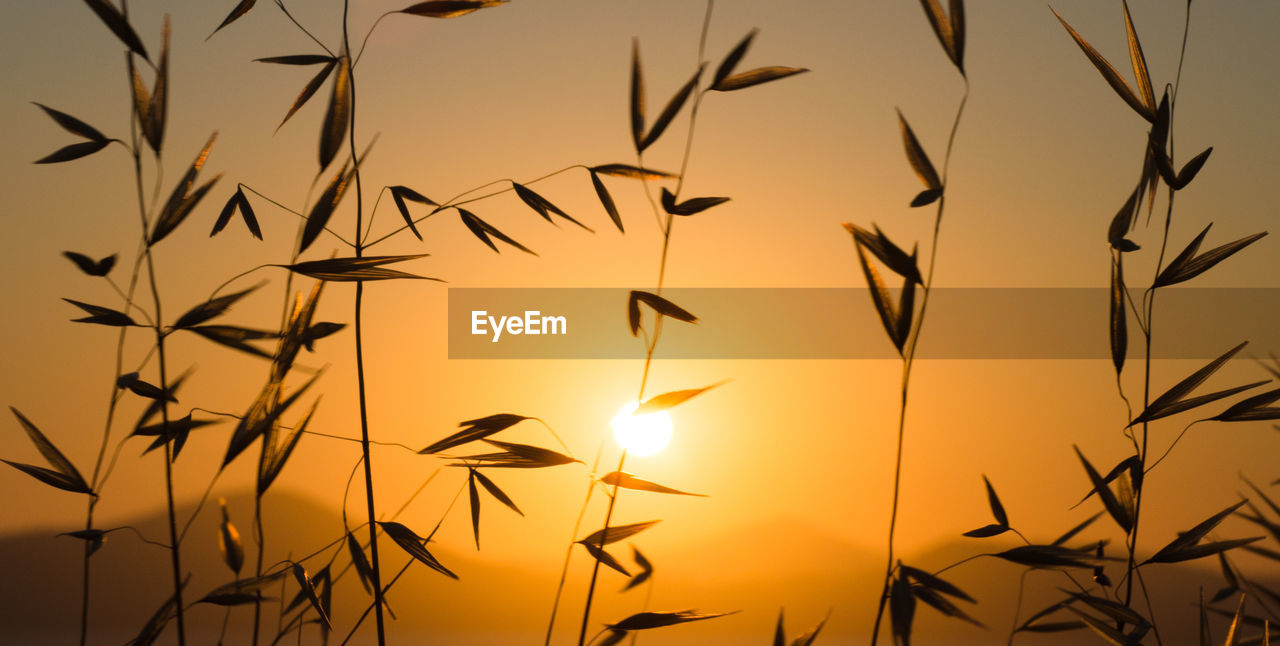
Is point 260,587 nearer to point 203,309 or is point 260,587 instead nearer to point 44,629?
point 203,309

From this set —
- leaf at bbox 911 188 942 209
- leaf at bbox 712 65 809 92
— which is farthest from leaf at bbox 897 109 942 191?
leaf at bbox 712 65 809 92

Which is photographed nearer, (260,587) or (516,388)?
(260,587)

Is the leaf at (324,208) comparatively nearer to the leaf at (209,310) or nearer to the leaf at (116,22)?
the leaf at (209,310)

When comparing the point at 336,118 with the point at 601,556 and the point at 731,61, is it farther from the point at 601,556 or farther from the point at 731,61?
the point at 601,556

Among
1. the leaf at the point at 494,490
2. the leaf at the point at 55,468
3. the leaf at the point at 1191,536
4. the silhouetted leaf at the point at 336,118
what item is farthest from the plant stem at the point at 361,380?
the leaf at the point at 1191,536

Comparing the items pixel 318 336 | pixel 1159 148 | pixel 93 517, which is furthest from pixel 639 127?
pixel 93 517

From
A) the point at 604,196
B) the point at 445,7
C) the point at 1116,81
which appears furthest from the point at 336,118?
the point at 1116,81
